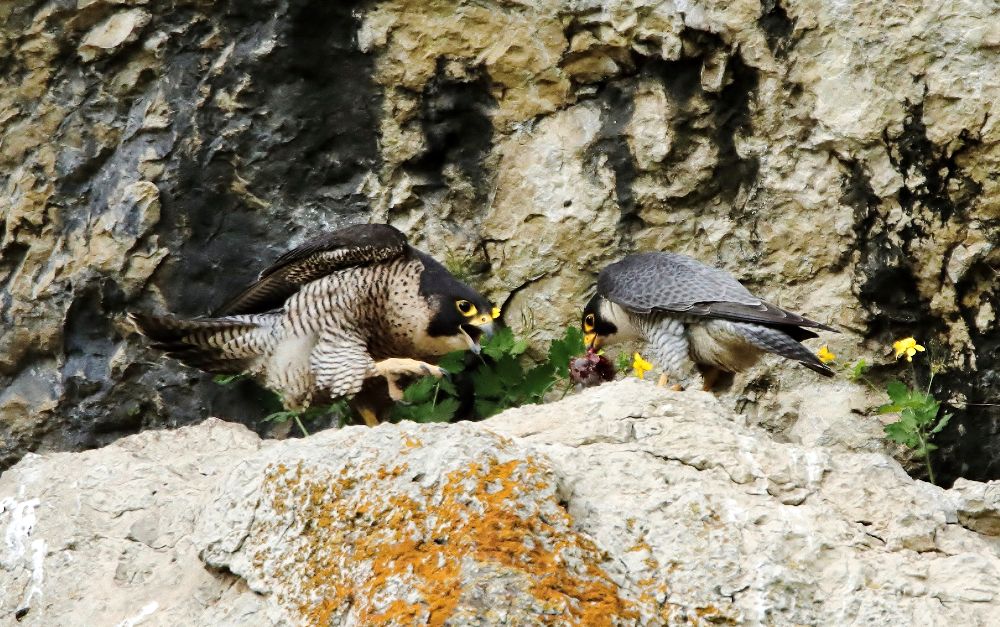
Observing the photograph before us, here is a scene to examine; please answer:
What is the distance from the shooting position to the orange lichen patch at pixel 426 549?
291cm

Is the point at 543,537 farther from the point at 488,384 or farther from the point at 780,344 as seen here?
the point at 488,384

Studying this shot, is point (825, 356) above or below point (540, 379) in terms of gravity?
above

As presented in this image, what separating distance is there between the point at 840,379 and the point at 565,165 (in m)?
1.55

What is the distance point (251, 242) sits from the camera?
19.3 ft

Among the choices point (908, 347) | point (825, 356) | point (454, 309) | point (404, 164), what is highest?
point (908, 347)

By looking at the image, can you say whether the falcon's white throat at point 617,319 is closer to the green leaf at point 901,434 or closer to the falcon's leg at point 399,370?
the falcon's leg at point 399,370

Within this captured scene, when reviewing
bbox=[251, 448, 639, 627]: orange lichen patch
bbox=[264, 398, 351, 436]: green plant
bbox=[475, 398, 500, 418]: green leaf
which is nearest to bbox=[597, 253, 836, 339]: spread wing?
bbox=[475, 398, 500, 418]: green leaf

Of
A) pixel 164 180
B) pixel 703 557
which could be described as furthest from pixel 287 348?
pixel 703 557

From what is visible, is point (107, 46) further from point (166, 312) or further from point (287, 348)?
point (287, 348)

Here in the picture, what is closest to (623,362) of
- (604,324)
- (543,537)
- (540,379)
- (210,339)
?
(604,324)

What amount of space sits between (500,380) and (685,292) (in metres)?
0.99

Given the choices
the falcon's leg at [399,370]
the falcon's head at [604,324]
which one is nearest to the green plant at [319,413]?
the falcon's leg at [399,370]

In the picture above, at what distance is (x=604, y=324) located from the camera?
18.0ft

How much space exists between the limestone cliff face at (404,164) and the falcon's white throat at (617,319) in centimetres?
34
